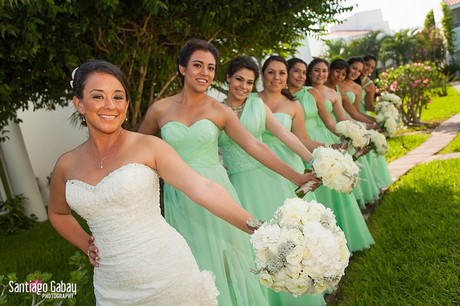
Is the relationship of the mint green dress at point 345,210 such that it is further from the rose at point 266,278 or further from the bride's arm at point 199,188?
the rose at point 266,278

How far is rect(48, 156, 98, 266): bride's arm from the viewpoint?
2.54m

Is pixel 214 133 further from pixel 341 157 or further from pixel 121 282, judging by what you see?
pixel 121 282

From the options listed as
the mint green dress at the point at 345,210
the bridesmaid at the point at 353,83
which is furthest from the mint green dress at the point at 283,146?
the bridesmaid at the point at 353,83

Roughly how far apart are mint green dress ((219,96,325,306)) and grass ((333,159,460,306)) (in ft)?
3.43

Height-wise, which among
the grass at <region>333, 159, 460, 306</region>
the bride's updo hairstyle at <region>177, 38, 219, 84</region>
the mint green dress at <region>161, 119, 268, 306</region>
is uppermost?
the bride's updo hairstyle at <region>177, 38, 219, 84</region>

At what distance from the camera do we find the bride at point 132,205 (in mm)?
2244

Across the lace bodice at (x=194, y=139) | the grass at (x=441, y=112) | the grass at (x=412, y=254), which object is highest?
the lace bodice at (x=194, y=139)

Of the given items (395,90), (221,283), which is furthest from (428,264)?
(395,90)

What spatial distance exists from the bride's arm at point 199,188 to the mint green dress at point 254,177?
1.76m

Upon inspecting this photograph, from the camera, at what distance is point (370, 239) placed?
17.3 feet

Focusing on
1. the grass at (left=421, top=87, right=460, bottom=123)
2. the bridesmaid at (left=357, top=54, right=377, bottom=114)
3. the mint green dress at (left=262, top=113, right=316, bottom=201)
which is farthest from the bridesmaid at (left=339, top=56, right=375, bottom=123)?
the grass at (left=421, top=87, right=460, bottom=123)

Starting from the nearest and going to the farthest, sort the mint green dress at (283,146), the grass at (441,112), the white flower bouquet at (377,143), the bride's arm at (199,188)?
1. the bride's arm at (199,188)
2. the mint green dress at (283,146)
3. the white flower bouquet at (377,143)
4. the grass at (441,112)

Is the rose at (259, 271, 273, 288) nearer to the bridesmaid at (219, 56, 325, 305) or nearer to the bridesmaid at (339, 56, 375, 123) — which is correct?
the bridesmaid at (219, 56, 325, 305)

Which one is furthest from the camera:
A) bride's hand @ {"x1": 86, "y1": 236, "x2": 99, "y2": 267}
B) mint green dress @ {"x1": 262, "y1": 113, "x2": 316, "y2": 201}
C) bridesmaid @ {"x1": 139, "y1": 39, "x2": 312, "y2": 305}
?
mint green dress @ {"x1": 262, "y1": 113, "x2": 316, "y2": 201}
